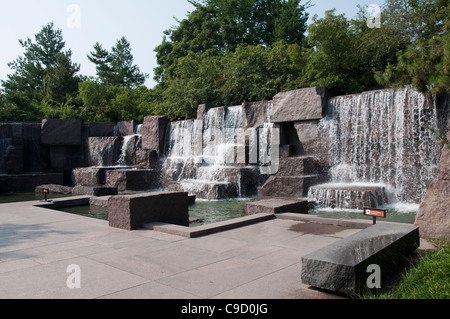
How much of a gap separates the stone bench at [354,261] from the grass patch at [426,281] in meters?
0.16

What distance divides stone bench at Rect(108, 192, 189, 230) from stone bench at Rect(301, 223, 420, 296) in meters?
3.60

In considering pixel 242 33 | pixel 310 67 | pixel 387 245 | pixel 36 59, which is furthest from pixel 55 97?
pixel 387 245

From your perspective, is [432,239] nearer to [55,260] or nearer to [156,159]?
[55,260]

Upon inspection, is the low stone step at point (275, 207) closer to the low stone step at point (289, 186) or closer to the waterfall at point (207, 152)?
the low stone step at point (289, 186)

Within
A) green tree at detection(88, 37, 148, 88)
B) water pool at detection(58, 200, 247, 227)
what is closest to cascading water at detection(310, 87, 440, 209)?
water pool at detection(58, 200, 247, 227)

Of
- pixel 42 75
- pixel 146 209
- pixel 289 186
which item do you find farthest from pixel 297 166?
pixel 42 75

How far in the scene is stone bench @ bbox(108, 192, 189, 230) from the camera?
630 cm

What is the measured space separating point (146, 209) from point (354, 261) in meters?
4.07

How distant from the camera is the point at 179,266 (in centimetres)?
419

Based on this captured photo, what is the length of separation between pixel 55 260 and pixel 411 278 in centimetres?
386

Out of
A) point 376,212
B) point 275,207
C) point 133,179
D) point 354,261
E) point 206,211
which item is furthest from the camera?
point 133,179

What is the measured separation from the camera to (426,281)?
3299 mm

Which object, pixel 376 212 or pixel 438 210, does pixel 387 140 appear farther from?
pixel 376 212

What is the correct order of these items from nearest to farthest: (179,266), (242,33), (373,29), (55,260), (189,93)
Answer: (179,266), (55,260), (373,29), (189,93), (242,33)
